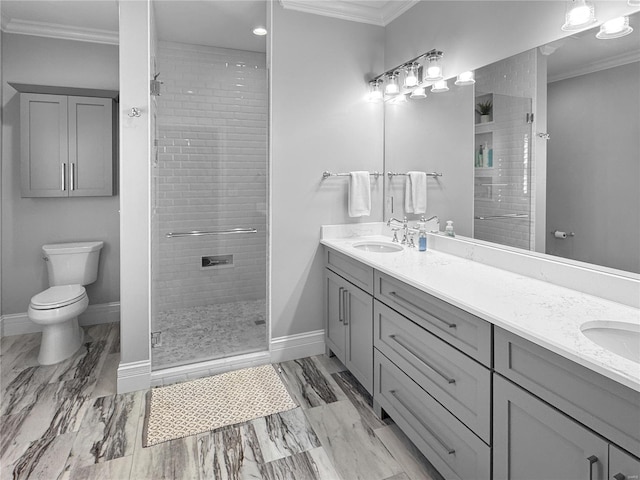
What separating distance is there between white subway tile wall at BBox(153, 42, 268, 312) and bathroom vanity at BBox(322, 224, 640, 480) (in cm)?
147

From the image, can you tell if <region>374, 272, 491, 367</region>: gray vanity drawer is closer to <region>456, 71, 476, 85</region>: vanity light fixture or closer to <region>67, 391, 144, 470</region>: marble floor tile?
<region>456, 71, 476, 85</region>: vanity light fixture

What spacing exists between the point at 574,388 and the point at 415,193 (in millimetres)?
1778

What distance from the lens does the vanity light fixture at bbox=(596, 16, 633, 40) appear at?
143 centimetres

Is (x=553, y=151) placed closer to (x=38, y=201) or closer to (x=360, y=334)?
(x=360, y=334)

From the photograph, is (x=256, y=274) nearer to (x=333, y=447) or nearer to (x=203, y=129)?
(x=203, y=129)

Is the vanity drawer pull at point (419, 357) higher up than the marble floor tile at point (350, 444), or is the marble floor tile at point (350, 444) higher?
the vanity drawer pull at point (419, 357)

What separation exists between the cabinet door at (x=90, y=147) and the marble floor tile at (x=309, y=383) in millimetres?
2156

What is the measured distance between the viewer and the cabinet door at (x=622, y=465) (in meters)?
0.89

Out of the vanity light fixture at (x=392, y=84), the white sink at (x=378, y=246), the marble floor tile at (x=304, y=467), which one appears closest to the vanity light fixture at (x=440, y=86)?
the vanity light fixture at (x=392, y=84)

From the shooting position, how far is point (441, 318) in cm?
155

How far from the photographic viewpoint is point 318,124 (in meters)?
2.80

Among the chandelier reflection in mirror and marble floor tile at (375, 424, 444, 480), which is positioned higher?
the chandelier reflection in mirror

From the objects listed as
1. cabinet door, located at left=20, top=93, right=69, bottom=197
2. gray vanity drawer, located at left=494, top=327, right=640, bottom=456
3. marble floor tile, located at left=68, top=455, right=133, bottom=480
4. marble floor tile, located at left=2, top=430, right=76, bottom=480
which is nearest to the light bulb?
gray vanity drawer, located at left=494, top=327, right=640, bottom=456

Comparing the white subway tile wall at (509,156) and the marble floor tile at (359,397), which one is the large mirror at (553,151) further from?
the marble floor tile at (359,397)
